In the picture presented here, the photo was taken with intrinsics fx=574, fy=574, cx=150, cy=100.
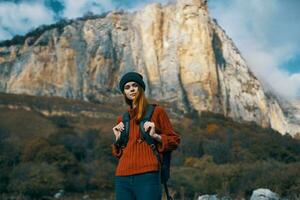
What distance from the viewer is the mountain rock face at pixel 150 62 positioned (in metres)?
94.2

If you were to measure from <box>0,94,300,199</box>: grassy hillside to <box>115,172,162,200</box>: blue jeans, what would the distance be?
15722mm

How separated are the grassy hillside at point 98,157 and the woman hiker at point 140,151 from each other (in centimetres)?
A: 1563

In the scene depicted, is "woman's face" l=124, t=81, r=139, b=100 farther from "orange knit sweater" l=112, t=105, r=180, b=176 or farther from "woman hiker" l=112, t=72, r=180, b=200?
"orange knit sweater" l=112, t=105, r=180, b=176

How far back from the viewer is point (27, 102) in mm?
79500

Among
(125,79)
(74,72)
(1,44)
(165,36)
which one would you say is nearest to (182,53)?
(165,36)

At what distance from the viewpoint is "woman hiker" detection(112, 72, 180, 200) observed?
13.2 feet

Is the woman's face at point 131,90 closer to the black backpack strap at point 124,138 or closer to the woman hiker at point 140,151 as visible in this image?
the woman hiker at point 140,151

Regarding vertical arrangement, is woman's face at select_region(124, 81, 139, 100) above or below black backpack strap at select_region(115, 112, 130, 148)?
above

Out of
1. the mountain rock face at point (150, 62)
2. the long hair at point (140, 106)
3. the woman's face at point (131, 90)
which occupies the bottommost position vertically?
the long hair at point (140, 106)

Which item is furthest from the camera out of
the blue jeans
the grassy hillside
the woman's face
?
the grassy hillside

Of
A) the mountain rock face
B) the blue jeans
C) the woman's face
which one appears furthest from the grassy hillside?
the blue jeans

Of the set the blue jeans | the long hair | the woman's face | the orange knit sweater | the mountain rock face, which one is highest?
the mountain rock face

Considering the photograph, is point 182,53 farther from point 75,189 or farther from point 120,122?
point 120,122

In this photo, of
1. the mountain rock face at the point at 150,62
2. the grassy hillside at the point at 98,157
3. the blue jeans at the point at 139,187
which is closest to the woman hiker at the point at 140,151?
the blue jeans at the point at 139,187
